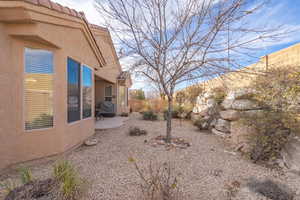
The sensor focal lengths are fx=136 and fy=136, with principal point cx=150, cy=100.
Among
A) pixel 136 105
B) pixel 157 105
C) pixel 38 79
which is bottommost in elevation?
pixel 136 105

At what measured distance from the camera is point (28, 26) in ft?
9.37

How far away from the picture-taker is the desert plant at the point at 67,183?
1.85 m

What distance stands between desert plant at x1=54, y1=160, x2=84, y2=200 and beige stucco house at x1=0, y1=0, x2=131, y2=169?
151 cm

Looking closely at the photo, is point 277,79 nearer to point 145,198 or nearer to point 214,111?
point 214,111

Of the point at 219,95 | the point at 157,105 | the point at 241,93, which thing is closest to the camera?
the point at 241,93

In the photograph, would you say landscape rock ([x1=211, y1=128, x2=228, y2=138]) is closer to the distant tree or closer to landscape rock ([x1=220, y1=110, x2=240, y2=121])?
landscape rock ([x1=220, y1=110, x2=240, y2=121])

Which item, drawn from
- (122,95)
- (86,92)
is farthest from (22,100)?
(122,95)

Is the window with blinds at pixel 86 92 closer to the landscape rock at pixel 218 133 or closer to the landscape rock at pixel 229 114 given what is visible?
the landscape rock at pixel 218 133

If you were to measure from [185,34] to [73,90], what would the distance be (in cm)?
372

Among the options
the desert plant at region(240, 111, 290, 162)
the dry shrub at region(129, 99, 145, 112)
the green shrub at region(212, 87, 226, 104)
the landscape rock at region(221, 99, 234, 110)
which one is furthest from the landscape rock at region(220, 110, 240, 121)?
the dry shrub at region(129, 99, 145, 112)

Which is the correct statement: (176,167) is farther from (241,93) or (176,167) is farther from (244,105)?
(241,93)

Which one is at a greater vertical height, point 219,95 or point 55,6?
point 55,6

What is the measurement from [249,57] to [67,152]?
5.36m

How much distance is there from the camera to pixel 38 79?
3250 mm
